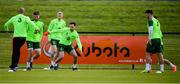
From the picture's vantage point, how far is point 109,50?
22734mm

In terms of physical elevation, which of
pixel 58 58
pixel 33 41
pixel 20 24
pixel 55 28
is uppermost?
pixel 20 24

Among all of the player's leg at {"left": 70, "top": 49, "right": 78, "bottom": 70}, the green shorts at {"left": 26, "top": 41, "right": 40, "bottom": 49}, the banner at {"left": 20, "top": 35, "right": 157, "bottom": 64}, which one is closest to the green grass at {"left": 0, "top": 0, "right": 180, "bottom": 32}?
the banner at {"left": 20, "top": 35, "right": 157, "bottom": 64}

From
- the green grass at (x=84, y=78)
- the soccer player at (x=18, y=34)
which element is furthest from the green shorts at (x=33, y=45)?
the green grass at (x=84, y=78)

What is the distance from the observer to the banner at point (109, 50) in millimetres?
22641

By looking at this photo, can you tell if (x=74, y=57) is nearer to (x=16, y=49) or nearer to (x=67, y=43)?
(x=67, y=43)

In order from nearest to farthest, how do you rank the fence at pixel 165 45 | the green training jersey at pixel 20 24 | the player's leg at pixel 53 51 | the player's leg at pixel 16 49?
the player's leg at pixel 16 49, the green training jersey at pixel 20 24, the player's leg at pixel 53 51, the fence at pixel 165 45

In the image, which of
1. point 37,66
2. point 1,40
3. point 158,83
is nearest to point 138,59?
point 37,66

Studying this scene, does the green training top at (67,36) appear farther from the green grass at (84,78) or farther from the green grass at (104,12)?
the green grass at (104,12)

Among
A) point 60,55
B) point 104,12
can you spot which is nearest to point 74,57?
point 60,55

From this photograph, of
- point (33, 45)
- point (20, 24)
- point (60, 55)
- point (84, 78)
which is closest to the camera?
point (84, 78)

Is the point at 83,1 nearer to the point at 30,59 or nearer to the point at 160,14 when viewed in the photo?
the point at 160,14

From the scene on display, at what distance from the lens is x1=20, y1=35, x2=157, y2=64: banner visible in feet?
74.3

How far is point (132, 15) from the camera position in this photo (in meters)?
26.0

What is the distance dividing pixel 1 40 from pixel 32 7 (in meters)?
3.12
